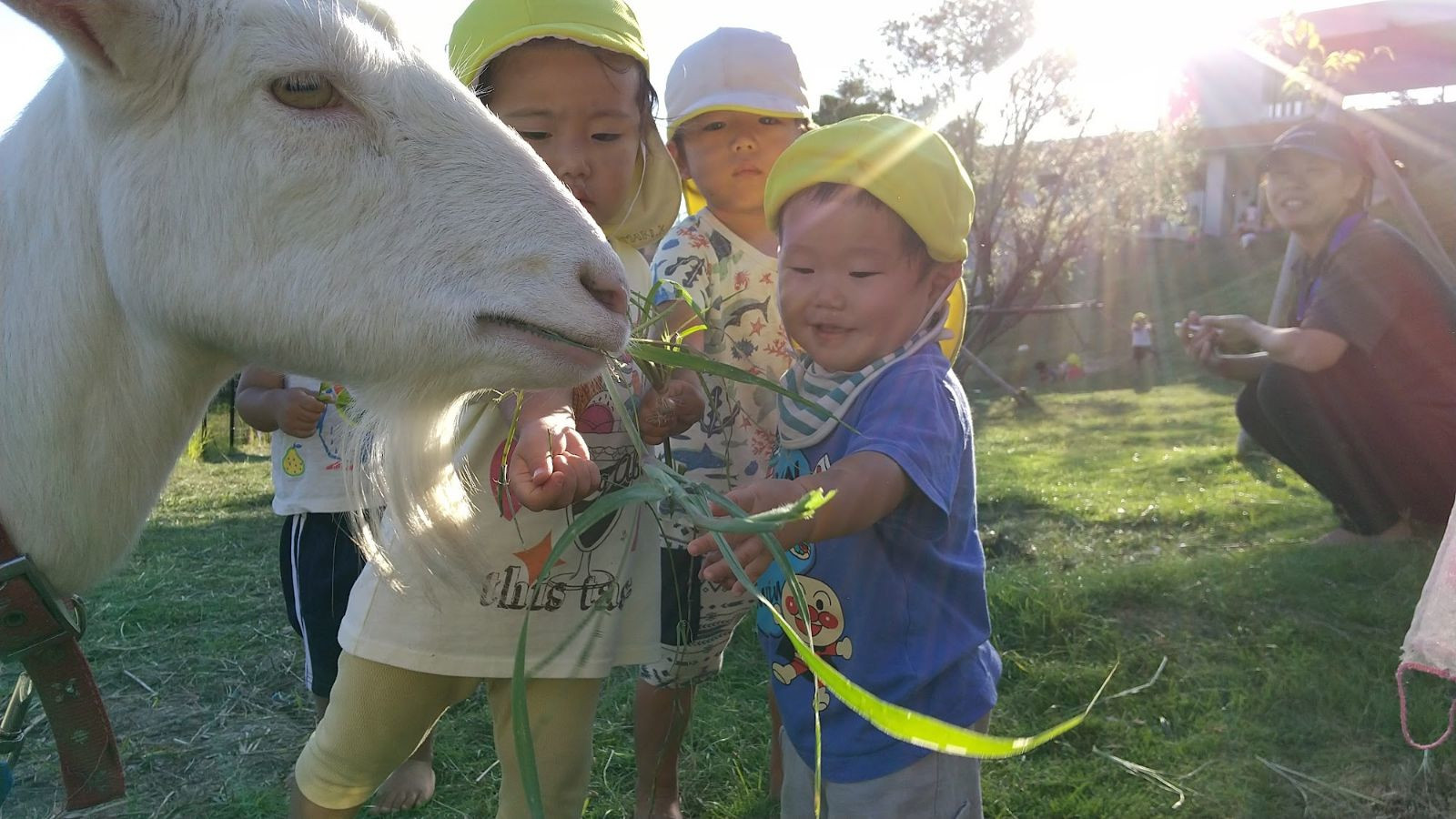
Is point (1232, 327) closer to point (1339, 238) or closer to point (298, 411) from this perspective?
point (1339, 238)

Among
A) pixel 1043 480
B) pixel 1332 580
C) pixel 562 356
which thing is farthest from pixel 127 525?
pixel 1043 480

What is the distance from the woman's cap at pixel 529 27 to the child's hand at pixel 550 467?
0.72 m

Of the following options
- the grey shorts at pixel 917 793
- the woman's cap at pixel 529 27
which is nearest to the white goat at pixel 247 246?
the woman's cap at pixel 529 27

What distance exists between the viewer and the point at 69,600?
162 centimetres

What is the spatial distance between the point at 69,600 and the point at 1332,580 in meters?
3.89

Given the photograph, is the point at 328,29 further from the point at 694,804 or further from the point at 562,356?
the point at 694,804

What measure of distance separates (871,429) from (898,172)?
1.45 ft

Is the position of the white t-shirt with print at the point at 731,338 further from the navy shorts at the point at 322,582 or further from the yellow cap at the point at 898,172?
the navy shorts at the point at 322,582

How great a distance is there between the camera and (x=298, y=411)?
260 cm

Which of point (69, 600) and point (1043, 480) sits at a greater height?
point (69, 600)

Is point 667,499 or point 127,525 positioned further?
A: point 127,525

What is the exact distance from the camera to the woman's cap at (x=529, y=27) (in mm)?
1915

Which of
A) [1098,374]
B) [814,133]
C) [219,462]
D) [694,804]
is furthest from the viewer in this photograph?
[1098,374]

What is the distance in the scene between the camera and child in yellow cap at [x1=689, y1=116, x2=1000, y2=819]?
175cm
